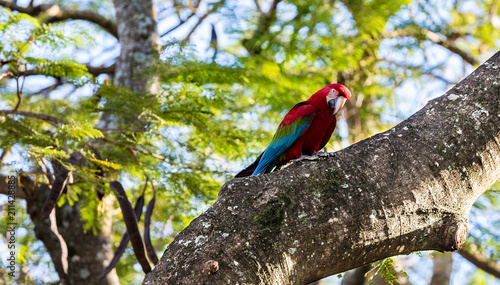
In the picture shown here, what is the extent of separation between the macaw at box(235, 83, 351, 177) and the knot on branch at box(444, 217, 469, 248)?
1.51 m

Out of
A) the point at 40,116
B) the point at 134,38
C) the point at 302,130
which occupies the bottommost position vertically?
the point at 302,130

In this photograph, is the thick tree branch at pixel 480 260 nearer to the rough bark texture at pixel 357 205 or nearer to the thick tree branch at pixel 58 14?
the rough bark texture at pixel 357 205

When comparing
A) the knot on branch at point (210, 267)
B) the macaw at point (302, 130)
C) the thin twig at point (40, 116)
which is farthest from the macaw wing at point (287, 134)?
the knot on branch at point (210, 267)

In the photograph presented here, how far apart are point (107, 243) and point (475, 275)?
7.90m

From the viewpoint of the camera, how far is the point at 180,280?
62.1 inches

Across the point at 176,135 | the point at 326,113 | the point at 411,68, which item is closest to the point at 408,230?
the point at 326,113

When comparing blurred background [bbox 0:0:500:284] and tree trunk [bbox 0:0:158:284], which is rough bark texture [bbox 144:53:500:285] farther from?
tree trunk [bbox 0:0:158:284]

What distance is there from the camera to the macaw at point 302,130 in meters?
3.32

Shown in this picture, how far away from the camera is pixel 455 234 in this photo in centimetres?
190

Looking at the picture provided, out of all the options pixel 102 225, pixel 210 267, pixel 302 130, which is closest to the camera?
pixel 210 267

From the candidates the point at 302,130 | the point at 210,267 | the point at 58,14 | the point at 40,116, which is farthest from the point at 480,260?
the point at 58,14

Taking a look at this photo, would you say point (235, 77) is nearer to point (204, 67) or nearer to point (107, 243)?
point (204, 67)

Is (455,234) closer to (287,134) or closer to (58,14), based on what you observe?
(287,134)

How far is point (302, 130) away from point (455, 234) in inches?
63.0
